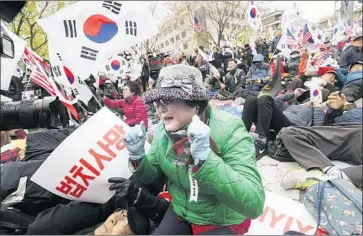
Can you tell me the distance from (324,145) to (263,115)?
2.52 ft

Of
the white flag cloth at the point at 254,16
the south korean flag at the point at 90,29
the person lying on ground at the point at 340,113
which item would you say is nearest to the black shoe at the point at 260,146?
the person lying on ground at the point at 340,113

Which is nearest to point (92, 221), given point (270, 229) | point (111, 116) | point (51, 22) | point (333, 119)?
point (111, 116)

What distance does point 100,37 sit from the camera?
2746 mm

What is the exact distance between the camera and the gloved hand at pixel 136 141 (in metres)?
1.70

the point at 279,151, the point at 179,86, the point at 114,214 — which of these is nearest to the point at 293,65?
the point at 279,151

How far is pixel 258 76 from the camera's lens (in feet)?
23.5

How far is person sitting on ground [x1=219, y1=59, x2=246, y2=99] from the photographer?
25.2 ft

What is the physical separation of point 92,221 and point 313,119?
2.82 metres

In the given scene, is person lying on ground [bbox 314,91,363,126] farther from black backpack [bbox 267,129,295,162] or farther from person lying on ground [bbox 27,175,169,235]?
person lying on ground [bbox 27,175,169,235]

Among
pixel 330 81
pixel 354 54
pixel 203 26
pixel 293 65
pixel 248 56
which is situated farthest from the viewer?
pixel 203 26

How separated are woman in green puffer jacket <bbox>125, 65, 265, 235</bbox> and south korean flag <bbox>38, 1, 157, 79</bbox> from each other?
1.23 meters

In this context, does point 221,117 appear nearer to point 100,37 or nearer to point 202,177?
point 202,177

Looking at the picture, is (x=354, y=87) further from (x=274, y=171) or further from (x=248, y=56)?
(x=248, y=56)

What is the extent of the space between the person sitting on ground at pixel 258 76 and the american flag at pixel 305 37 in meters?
2.16
